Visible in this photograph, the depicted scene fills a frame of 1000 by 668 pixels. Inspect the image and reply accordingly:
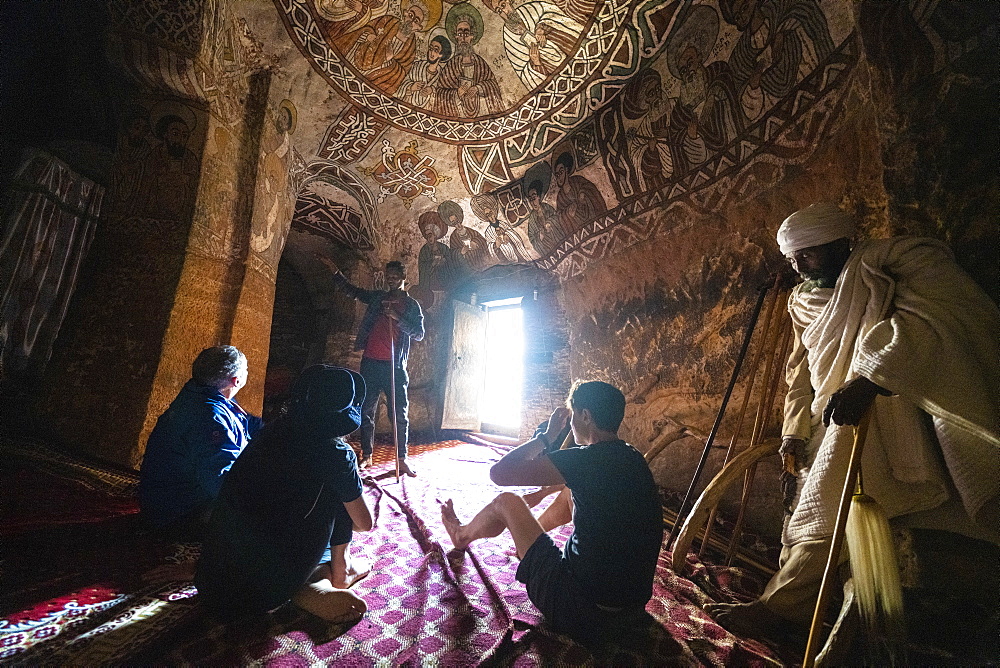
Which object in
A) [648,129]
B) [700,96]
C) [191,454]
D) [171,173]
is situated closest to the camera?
[191,454]

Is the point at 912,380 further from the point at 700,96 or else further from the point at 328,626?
the point at 700,96

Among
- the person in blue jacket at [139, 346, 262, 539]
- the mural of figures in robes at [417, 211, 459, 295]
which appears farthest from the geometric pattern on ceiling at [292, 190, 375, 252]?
the person in blue jacket at [139, 346, 262, 539]

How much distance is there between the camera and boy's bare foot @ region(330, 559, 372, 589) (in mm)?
1804

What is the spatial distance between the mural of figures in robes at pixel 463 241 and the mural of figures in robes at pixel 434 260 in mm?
131

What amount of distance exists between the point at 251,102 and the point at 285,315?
16.5ft

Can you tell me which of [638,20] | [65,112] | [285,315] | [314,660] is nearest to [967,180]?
[638,20]

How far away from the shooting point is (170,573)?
73.0 inches

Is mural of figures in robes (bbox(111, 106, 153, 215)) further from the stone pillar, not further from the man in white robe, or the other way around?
the man in white robe

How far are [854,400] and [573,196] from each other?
451 centimetres

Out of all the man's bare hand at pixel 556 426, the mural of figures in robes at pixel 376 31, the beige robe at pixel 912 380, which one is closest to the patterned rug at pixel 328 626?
the beige robe at pixel 912 380

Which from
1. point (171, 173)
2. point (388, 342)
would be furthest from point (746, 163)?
point (171, 173)

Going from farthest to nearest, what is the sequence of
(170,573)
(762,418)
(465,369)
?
1. (465,369)
2. (762,418)
3. (170,573)

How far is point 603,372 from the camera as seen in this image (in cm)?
530

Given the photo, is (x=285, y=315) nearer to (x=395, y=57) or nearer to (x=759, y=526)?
(x=395, y=57)
